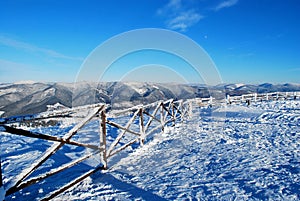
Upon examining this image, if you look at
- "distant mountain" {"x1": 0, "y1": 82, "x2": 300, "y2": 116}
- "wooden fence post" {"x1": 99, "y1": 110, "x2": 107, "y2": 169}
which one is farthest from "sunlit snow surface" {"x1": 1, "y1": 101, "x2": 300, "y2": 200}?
"distant mountain" {"x1": 0, "y1": 82, "x2": 300, "y2": 116}

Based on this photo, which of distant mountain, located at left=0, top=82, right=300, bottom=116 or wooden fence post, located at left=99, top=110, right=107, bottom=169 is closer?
wooden fence post, located at left=99, top=110, right=107, bottom=169

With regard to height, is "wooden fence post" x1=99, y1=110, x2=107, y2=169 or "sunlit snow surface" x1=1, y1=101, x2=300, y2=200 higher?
"wooden fence post" x1=99, y1=110, x2=107, y2=169

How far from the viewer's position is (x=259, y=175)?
372 centimetres

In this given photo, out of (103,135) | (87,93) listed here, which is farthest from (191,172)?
(87,93)

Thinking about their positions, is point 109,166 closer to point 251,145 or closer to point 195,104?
point 251,145

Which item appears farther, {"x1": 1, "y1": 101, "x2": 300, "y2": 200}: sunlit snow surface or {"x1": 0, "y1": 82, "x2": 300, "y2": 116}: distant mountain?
{"x1": 0, "y1": 82, "x2": 300, "y2": 116}: distant mountain

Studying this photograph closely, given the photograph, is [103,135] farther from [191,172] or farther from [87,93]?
[87,93]

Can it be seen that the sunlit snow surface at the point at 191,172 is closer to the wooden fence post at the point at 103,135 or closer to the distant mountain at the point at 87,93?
the wooden fence post at the point at 103,135

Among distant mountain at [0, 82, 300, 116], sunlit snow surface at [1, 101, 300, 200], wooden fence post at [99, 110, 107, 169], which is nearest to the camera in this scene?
sunlit snow surface at [1, 101, 300, 200]

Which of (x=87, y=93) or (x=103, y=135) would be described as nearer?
(x=103, y=135)

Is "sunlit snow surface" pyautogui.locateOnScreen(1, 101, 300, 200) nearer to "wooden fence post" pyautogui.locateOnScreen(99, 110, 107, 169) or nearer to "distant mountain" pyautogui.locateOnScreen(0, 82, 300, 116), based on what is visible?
"wooden fence post" pyautogui.locateOnScreen(99, 110, 107, 169)

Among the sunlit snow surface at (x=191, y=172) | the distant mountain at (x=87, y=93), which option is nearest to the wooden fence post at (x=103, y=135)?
the sunlit snow surface at (x=191, y=172)

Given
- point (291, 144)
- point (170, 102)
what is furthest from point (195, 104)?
point (291, 144)

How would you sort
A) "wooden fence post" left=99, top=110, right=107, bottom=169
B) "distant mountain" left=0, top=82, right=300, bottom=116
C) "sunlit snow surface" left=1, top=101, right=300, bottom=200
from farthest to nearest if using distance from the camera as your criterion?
"distant mountain" left=0, top=82, right=300, bottom=116, "wooden fence post" left=99, top=110, right=107, bottom=169, "sunlit snow surface" left=1, top=101, right=300, bottom=200
